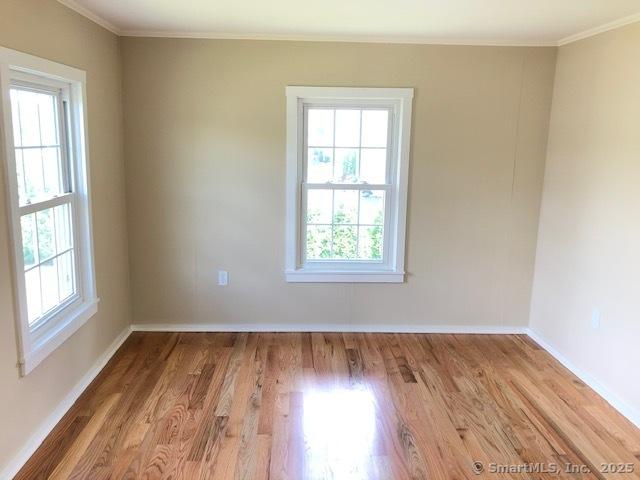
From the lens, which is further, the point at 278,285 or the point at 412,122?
the point at 278,285

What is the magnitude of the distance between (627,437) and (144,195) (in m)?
3.48

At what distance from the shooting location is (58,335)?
2.75 m

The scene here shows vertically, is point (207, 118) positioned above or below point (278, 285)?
above

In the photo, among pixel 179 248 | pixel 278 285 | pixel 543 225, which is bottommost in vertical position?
pixel 278 285

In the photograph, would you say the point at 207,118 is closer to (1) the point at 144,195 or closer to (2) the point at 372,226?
(1) the point at 144,195

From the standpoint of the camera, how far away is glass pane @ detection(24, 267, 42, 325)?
2.59 metres

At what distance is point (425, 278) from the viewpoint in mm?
4105

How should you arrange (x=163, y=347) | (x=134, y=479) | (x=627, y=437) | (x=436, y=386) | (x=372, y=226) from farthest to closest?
(x=372, y=226) → (x=163, y=347) → (x=436, y=386) → (x=627, y=437) → (x=134, y=479)

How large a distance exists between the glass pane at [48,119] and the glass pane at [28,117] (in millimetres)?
49

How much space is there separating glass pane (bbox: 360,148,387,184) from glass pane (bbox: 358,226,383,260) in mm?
388

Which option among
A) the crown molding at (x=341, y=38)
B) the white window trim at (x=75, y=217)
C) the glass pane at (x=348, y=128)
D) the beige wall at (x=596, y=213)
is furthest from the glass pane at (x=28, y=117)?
the beige wall at (x=596, y=213)

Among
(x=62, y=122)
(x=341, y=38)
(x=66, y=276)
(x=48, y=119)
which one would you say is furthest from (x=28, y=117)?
(x=341, y=38)

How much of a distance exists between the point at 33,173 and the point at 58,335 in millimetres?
869

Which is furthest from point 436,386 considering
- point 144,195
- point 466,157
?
point 144,195
